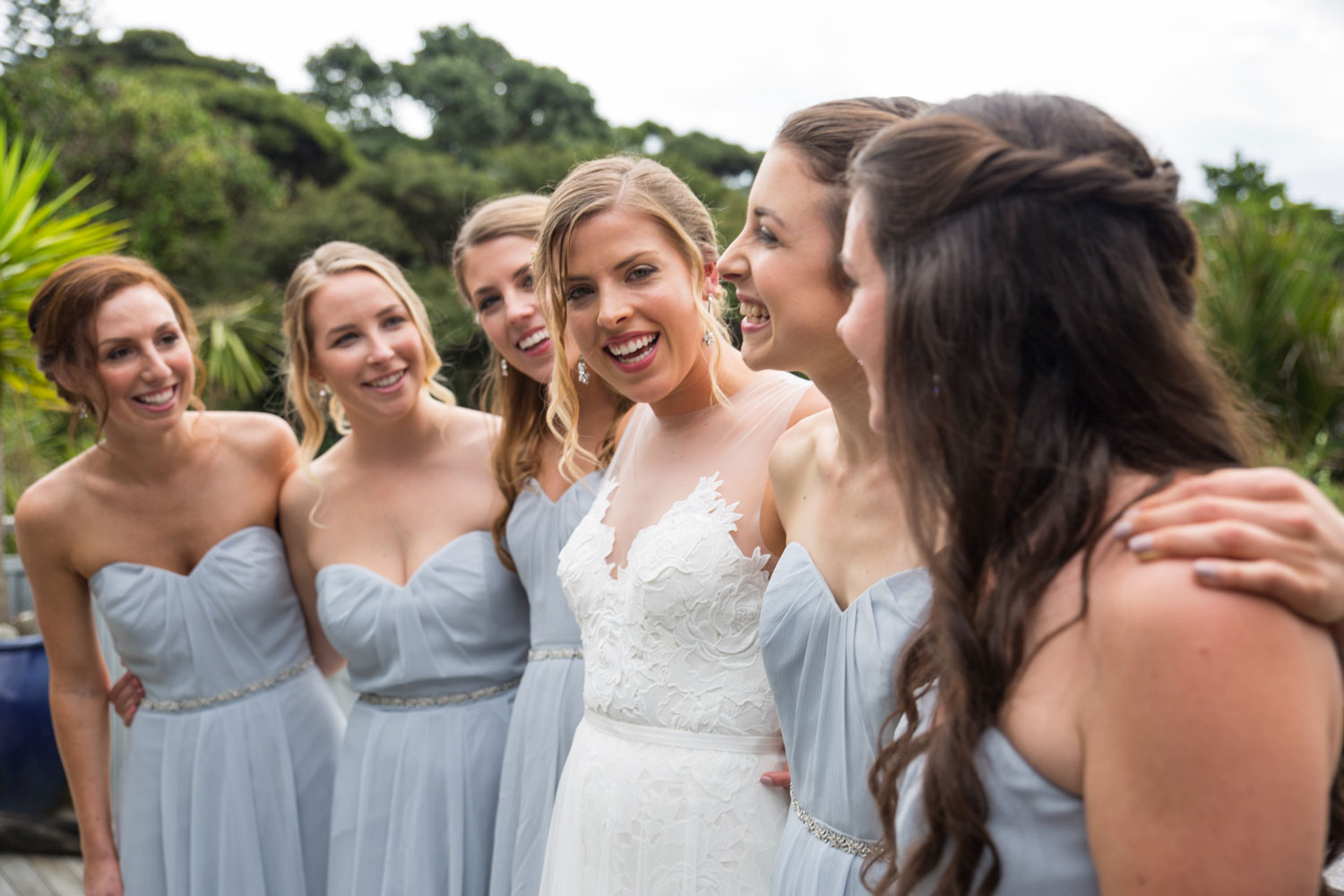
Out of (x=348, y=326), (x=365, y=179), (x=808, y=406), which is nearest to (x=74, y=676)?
(x=348, y=326)

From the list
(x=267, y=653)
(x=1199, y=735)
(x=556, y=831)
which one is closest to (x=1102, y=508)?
(x=1199, y=735)

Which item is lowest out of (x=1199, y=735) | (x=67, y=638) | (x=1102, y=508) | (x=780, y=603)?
(x=67, y=638)

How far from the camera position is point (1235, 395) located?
1.47 meters

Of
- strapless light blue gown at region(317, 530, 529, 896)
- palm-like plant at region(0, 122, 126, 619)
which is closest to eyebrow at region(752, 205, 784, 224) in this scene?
strapless light blue gown at region(317, 530, 529, 896)

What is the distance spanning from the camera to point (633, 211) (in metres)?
2.56

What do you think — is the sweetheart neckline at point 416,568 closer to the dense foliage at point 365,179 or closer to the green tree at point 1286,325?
the dense foliage at point 365,179

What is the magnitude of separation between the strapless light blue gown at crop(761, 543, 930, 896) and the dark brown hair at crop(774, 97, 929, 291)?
0.60 m

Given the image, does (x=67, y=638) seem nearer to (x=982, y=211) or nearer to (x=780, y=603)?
(x=780, y=603)

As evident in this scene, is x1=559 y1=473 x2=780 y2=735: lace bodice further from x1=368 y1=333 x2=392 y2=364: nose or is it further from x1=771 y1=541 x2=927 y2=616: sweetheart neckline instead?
x1=368 y1=333 x2=392 y2=364: nose

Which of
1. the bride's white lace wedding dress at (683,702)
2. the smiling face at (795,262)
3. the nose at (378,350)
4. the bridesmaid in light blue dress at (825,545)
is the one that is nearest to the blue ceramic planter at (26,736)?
the nose at (378,350)

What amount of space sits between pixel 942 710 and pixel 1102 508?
1.20 feet

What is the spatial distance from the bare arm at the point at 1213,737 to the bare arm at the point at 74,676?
344cm

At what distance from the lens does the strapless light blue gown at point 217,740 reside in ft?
11.3

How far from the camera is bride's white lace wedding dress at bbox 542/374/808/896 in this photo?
2.29 m
